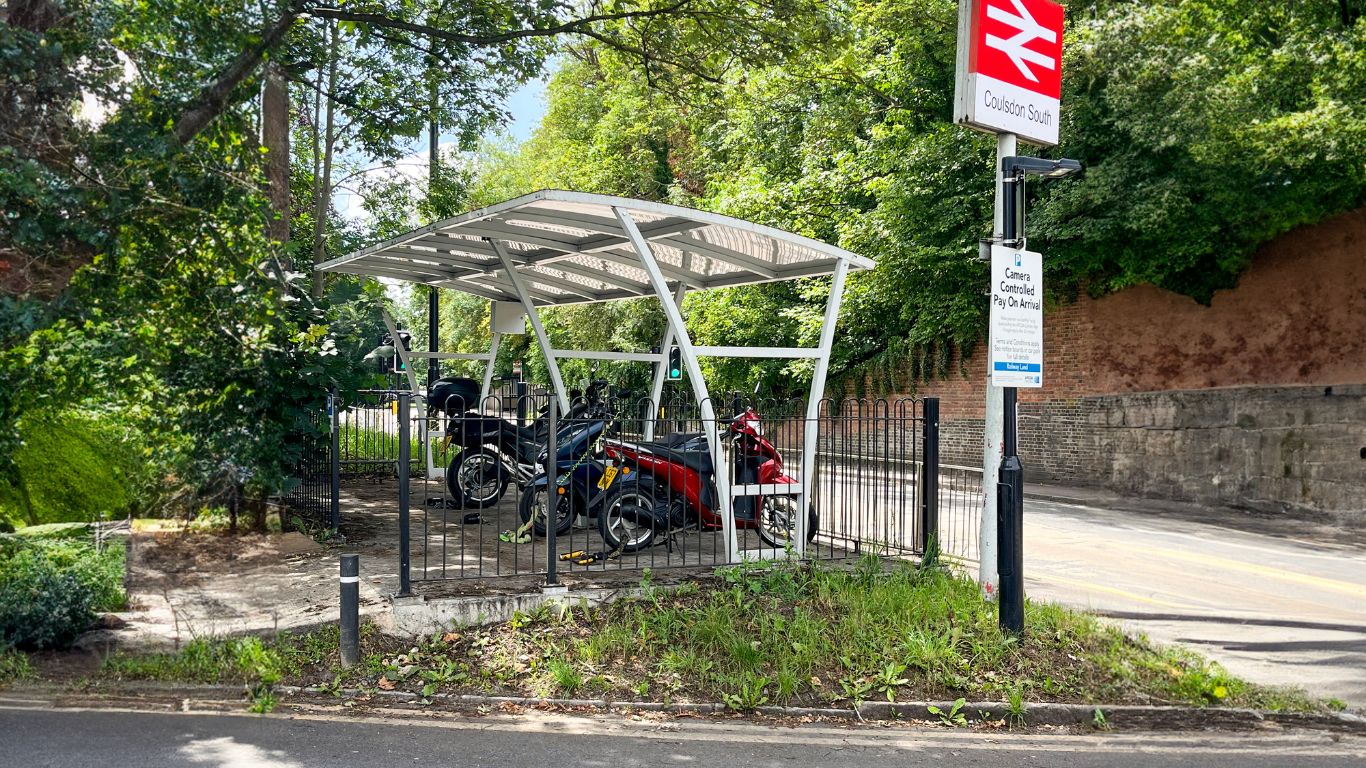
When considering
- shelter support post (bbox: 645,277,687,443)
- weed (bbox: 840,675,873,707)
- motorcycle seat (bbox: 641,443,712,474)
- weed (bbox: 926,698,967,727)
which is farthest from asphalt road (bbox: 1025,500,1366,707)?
shelter support post (bbox: 645,277,687,443)

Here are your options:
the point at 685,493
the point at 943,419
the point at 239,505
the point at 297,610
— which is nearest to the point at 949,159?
the point at 943,419

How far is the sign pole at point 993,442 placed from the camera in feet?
23.1

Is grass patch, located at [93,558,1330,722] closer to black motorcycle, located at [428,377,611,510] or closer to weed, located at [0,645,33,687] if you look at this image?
A: weed, located at [0,645,33,687]

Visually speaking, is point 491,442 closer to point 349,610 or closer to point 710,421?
point 710,421

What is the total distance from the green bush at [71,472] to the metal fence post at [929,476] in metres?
8.35

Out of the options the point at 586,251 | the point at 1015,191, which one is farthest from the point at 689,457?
the point at 1015,191

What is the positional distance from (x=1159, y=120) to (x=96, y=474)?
15.2 m

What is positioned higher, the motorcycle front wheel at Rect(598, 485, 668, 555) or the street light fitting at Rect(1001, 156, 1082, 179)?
the street light fitting at Rect(1001, 156, 1082, 179)

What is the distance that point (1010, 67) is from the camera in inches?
283

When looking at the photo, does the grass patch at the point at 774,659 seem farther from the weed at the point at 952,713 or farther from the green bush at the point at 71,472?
the green bush at the point at 71,472

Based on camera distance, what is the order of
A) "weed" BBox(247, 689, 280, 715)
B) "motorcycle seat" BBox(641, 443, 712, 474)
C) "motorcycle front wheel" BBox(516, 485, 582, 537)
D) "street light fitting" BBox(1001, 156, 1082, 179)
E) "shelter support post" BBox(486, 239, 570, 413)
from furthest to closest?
"shelter support post" BBox(486, 239, 570, 413) < "motorcycle front wheel" BBox(516, 485, 582, 537) < "motorcycle seat" BBox(641, 443, 712, 474) < "street light fitting" BBox(1001, 156, 1082, 179) < "weed" BBox(247, 689, 280, 715)

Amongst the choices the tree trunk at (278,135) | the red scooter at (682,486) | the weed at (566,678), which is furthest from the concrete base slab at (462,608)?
the tree trunk at (278,135)

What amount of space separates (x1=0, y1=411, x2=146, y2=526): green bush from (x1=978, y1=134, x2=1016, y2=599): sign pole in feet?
28.7

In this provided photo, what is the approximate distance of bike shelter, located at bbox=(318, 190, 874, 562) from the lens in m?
8.02
